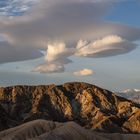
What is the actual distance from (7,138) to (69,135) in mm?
27583

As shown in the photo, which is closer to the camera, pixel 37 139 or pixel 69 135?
pixel 37 139

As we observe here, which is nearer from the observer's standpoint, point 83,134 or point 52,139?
point 52,139

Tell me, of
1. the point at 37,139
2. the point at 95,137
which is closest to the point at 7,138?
the point at 37,139

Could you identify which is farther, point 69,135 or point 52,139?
point 69,135

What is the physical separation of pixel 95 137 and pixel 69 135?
1208cm

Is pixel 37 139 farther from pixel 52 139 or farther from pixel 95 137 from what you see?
pixel 95 137

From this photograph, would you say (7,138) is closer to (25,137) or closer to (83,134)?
(25,137)

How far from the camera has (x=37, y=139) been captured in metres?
174

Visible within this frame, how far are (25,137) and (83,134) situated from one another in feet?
87.4

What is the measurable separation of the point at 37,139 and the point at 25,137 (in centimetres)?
2613

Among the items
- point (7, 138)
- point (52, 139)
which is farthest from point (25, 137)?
point (52, 139)

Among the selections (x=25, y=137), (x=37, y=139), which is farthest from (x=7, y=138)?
(x=37, y=139)

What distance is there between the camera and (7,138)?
7549 inches

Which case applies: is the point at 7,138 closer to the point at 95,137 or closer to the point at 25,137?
the point at 25,137
